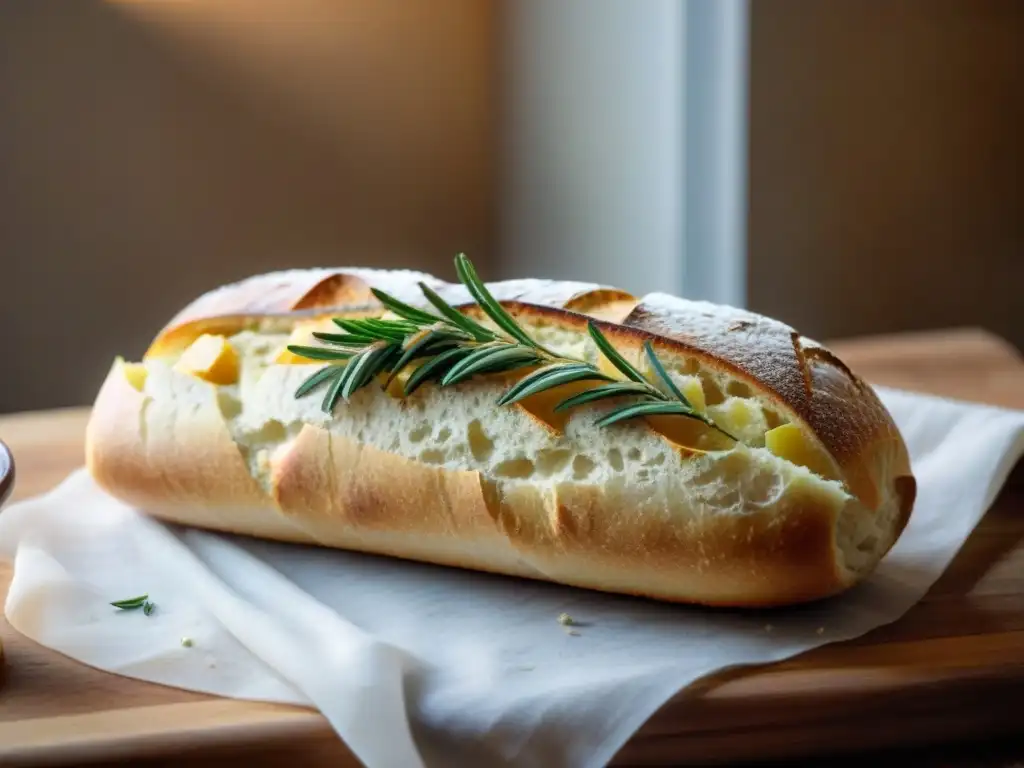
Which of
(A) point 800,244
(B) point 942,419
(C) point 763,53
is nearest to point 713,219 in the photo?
(A) point 800,244

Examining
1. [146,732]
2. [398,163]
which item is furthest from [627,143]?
[146,732]

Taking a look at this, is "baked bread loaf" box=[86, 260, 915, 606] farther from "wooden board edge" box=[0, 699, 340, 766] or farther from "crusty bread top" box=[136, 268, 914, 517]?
"wooden board edge" box=[0, 699, 340, 766]

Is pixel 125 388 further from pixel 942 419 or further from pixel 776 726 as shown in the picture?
pixel 942 419

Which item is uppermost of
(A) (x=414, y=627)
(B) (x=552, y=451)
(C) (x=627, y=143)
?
(C) (x=627, y=143)

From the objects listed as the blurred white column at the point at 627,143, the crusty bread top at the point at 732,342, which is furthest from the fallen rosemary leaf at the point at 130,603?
the blurred white column at the point at 627,143

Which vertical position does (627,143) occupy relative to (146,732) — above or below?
above

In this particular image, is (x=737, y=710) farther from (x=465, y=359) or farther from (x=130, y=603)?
(x=130, y=603)

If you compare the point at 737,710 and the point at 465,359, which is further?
the point at 465,359

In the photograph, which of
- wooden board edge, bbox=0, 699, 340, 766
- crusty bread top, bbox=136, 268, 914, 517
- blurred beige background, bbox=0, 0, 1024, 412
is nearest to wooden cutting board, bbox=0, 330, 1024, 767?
wooden board edge, bbox=0, 699, 340, 766

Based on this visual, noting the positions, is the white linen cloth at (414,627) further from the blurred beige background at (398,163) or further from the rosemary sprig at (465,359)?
the blurred beige background at (398,163)
